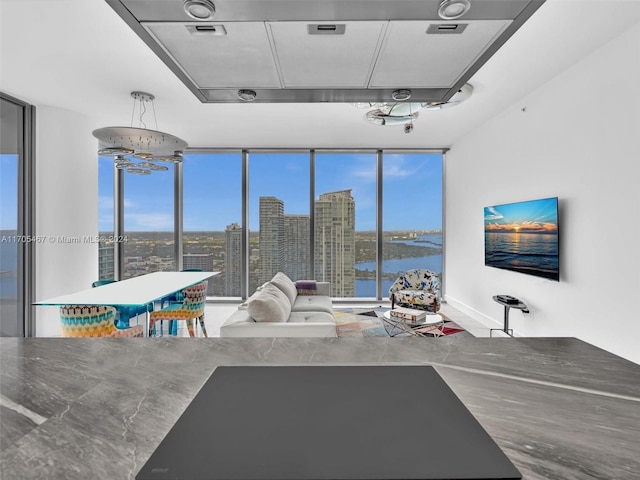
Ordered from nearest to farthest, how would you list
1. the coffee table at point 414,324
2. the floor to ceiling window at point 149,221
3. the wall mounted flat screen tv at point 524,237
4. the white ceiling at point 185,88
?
the white ceiling at point 185,88, the wall mounted flat screen tv at point 524,237, the coffee table at point 414,324, the floor to ceiling window at point 149,221

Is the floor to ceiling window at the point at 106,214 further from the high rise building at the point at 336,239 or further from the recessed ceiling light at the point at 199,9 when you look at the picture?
the recessed ceiling light at the point at 199,9

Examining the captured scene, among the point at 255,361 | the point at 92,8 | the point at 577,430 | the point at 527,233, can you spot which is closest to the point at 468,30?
the point at 577,430

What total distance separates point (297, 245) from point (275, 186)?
1123 mm

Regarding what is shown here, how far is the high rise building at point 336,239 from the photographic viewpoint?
5762 millimetres

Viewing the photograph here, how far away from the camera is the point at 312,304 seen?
400 cm

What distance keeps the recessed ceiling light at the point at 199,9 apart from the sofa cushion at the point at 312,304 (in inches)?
134

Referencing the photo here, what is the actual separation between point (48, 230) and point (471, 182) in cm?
561

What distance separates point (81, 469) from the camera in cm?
47

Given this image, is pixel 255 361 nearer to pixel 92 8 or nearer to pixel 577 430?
pixel 577 430

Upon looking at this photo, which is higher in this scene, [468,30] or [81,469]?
[468,30]

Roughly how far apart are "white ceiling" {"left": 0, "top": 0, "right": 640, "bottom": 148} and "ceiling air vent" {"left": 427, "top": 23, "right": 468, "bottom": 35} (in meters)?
2.09

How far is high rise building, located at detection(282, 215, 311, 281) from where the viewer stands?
227 inches

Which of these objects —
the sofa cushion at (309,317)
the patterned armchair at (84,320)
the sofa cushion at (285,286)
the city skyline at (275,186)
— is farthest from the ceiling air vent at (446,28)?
the city skyline at (275,186)

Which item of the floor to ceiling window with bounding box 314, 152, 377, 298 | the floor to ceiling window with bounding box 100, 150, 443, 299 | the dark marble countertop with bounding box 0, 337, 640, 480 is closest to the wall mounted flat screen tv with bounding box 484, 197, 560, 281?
the floor to ceiling window with bounding box 100, 150, 443, 299
